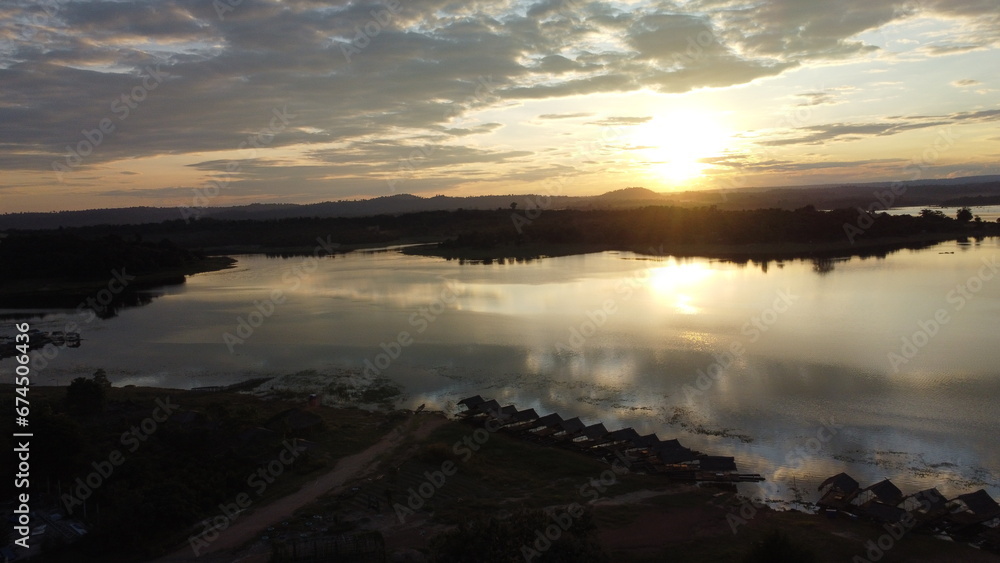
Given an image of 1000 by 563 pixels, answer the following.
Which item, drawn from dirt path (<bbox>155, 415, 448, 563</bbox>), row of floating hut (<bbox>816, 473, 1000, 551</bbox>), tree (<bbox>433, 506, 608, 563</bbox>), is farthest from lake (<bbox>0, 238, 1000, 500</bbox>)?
tree (<bbox>433, 506, 608, 563</bbox>)

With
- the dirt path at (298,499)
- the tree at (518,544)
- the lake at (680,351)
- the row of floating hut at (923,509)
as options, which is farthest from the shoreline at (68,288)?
the row of floating hut at (923,509)

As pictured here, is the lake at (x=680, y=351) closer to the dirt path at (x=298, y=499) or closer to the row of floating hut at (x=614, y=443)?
the row of floating hut at (x=614, y=443)

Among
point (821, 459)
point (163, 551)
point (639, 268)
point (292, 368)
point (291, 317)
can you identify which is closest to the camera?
point (163, 551)

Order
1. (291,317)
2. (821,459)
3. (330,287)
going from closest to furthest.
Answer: (821,459) < (291,317) < (330,287)

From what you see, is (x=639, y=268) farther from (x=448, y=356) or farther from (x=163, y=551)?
(x=163, y=551)

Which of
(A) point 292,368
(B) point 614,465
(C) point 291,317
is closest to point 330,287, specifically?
(C) point 291,317

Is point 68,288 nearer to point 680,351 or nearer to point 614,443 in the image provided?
point 680,351

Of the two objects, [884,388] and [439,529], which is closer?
[439,529]
